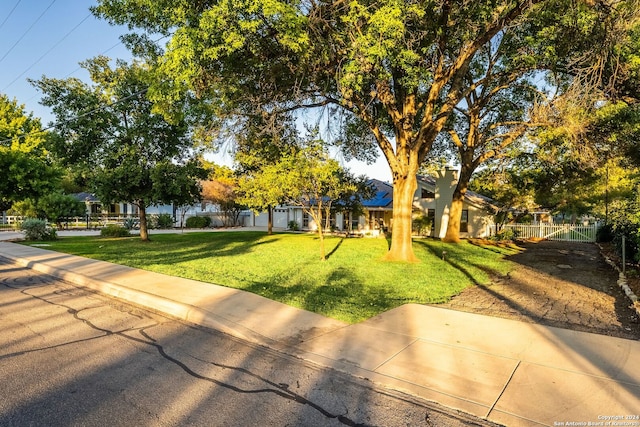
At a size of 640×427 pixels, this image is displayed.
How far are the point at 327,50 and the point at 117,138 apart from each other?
596 inches

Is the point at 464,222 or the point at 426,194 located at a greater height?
the point at 426,194

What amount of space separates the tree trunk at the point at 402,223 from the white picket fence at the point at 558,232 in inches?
767

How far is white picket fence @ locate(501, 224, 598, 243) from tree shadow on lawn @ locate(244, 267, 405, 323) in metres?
25.0

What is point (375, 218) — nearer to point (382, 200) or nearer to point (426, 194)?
point (382, 200)

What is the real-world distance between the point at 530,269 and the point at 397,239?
176 inches

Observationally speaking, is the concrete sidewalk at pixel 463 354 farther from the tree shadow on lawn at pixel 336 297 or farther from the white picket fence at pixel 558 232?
the white picket fence at pixel 558 232

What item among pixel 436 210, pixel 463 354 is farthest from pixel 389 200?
pixel 463 354

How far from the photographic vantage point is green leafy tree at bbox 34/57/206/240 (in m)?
19.7

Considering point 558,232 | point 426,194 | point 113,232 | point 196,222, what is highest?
point 426,194

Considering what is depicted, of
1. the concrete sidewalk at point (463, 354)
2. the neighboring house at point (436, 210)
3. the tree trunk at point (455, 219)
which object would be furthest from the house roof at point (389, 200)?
the concrete sidewalk at point (463, 354)

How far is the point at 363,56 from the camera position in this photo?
9320mm

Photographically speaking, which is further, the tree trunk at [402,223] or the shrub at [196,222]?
the shrub at [196,222]

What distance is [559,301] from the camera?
822 cm

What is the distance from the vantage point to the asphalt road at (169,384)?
3.49 m
